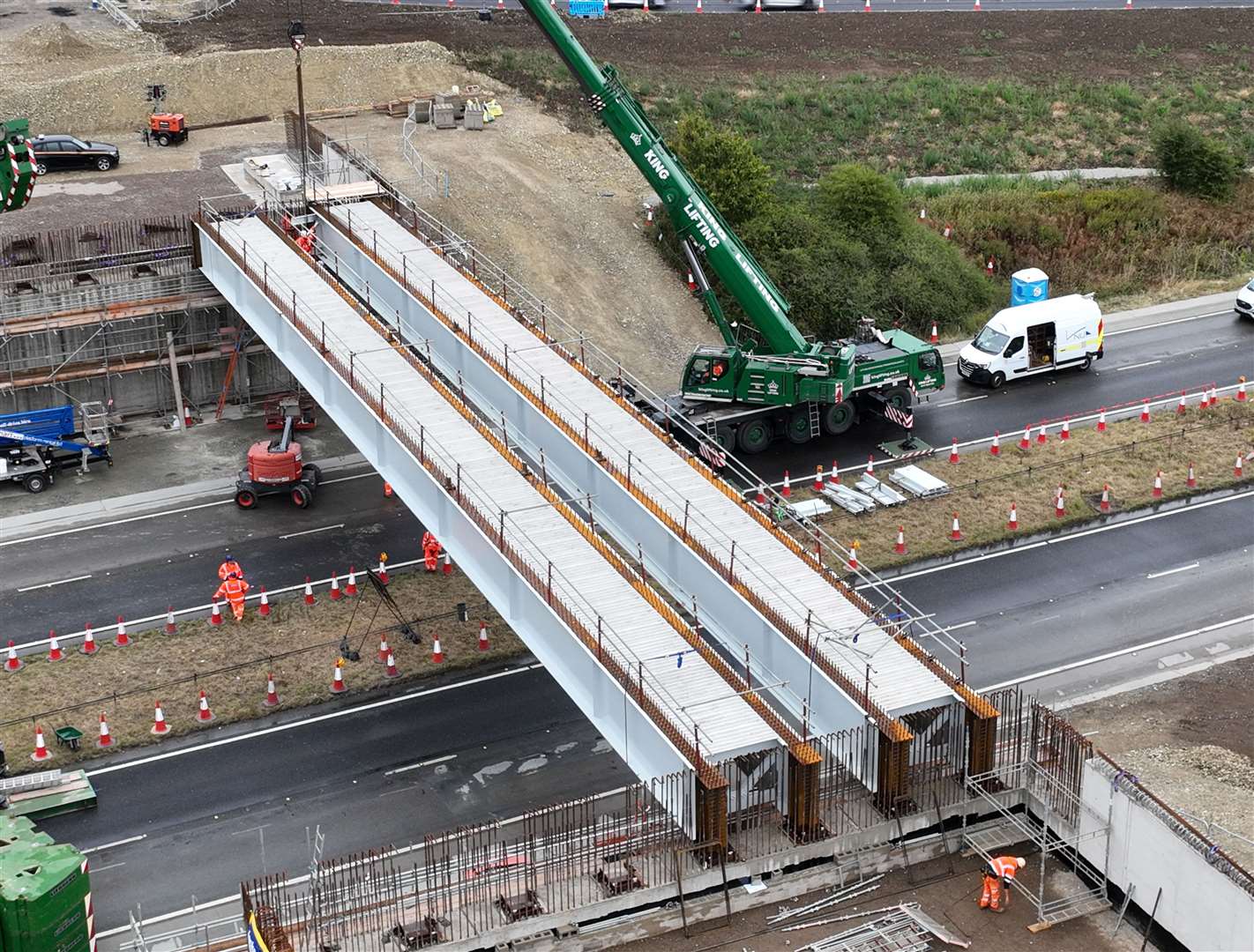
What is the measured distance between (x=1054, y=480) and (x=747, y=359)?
8.57 m

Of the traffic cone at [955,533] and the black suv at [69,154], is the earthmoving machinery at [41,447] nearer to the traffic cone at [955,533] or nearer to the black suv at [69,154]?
the black suv at [69,154]

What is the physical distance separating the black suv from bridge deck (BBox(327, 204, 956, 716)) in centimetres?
1675

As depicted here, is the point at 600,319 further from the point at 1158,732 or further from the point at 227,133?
the point at 1158,732

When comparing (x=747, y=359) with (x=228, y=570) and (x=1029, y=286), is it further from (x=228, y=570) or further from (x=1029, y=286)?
(x=1029, y=286)

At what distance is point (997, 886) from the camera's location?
25266mm

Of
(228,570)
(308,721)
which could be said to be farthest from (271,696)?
(228,570)

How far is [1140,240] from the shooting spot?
63719 mm

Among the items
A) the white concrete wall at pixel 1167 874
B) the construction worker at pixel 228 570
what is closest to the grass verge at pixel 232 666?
the construction worker at pixel 228 570

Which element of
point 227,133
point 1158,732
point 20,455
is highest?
point 227,133

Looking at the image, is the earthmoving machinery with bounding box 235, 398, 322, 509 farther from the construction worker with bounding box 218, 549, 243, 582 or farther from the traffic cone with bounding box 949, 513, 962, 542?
the traffic cone with bounding box 949, 513, 962, 542

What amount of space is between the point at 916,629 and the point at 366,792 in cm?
1315

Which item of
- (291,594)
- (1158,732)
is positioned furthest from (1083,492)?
(291,594)

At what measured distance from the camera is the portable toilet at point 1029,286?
2235 inches

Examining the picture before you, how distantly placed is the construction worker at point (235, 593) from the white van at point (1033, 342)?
23816 millimetres
